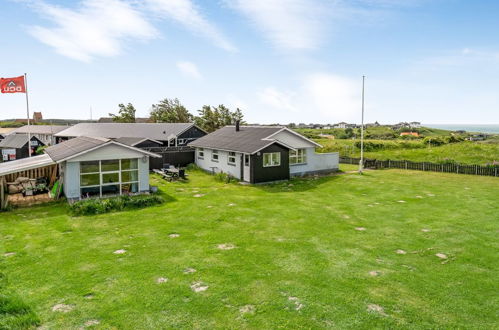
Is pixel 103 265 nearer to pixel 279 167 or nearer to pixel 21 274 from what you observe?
pixel 21 274

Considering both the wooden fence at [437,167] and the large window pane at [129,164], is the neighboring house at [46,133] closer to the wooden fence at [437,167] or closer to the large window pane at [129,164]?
the large window pane at [129,164]

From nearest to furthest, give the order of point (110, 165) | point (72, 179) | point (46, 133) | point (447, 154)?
point (72, 179)
point (110, 165)
point (447, 154)
point (46, 133)

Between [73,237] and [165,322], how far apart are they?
725cm

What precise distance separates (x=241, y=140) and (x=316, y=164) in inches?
280

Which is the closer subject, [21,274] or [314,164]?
[21,274]

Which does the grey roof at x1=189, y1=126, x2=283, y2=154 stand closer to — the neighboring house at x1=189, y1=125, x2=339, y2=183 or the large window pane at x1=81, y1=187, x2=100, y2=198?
the neighboring house at x1=189, y1=125, x2=339, y2=183

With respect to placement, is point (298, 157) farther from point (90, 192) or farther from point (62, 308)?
point (62, 308)

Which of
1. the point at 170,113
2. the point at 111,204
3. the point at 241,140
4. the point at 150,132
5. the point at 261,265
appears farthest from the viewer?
the point at 170,113

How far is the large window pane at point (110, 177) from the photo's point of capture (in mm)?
18234

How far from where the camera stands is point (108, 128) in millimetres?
49219

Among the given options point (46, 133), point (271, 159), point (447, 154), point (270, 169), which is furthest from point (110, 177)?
point (46, 133)

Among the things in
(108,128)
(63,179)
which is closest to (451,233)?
(63,179)

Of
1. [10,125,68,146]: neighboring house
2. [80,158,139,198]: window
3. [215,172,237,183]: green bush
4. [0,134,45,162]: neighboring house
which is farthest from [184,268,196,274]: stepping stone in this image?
[10,125,68,146]: neighboring house

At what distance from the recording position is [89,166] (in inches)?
699
